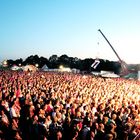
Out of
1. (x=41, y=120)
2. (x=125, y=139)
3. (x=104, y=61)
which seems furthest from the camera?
(x=104, y=61)

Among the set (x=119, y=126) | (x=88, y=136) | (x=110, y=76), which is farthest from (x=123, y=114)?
(x=110, y=76)

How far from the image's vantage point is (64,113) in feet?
40.7

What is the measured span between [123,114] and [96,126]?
3.16 meters

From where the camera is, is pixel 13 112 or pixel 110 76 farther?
pixel 110 76

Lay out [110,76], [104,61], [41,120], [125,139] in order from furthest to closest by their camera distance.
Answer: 1. [104,61]
2. [110,76]
3. [41,120]
4. [125,139]

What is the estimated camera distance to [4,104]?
1313 centimetres

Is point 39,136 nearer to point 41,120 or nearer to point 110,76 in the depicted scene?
point 41,120

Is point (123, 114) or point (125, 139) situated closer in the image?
point (125, 139)

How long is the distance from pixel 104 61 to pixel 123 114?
14429 cm

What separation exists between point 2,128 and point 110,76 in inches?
1696

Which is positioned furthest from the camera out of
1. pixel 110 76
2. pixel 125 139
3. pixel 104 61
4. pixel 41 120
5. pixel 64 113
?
pixel 104 61

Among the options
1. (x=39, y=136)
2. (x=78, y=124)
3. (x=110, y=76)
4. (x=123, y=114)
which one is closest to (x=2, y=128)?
(x=39, y=136)

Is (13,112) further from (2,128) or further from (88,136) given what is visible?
(88,136)

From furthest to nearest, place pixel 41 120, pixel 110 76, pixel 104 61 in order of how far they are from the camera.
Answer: pixel 104 61
pixel 110 76
pixel 41 120
